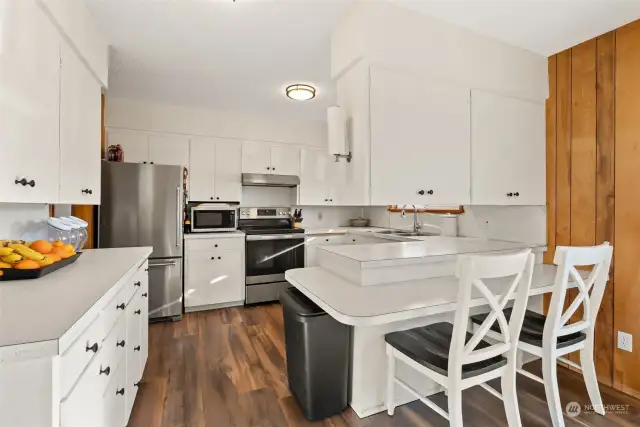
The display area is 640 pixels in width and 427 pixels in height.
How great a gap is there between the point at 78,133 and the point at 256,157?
236 cm

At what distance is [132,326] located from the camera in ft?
5.63

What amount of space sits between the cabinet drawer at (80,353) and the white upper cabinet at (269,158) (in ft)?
10.3

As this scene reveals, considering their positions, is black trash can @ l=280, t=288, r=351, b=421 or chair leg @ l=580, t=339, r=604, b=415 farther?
chair leg @ l=580, t=339, r=604, b=415

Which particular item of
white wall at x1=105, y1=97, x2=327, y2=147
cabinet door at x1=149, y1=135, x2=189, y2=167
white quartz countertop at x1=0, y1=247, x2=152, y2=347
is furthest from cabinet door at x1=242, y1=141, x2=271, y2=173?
white quartz countertop at x1=0, y1=247, x2=152, y2=347

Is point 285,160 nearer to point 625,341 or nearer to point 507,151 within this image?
point 507,151

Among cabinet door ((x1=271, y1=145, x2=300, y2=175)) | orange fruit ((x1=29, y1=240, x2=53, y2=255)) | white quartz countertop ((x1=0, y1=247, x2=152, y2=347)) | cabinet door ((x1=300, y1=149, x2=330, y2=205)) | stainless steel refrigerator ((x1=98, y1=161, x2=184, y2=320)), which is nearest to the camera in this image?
white quartz countertop ((x1=0, y1=247, x2=152, y2=347))

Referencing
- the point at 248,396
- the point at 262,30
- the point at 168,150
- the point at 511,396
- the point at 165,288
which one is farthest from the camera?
the point at 168,150

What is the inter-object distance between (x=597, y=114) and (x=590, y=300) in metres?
1.34

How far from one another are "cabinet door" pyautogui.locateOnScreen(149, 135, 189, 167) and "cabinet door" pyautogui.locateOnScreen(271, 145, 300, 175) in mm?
1114

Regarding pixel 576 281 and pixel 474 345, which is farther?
pixel 576 281

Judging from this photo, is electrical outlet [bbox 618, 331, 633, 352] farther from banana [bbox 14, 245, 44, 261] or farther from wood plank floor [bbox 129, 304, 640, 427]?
banana [bbox 14, 245, 44, 261]

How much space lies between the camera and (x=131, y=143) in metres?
3.53

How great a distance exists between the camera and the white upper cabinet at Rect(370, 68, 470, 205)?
186 cm

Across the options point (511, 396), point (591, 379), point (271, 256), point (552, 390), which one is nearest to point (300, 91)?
point (271, 256)
